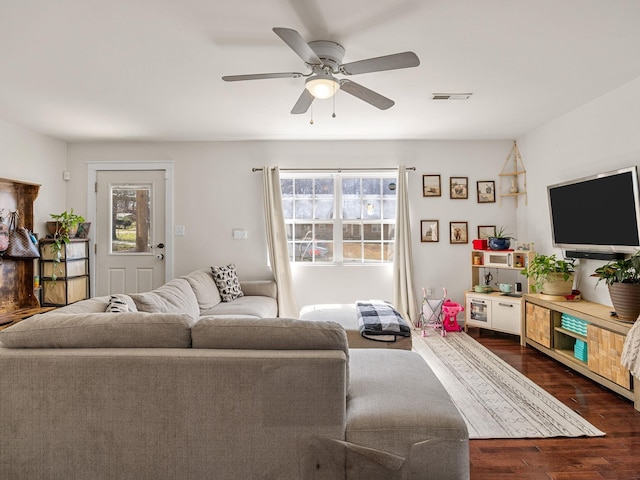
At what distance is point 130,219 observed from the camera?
515cm

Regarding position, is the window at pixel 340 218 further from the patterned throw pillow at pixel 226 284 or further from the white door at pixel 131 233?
the white door at pixel 131 233

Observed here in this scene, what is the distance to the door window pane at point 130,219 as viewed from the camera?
202 inches

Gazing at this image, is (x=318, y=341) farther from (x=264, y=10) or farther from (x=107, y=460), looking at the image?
(x=264, y=10)

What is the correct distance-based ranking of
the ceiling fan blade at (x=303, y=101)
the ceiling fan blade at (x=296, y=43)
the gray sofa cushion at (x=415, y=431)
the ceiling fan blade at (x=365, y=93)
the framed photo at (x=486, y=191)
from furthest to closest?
the framed photo at (x=486, y=191)
the ceiling fan blade at (x=303, y=101)
the ceiling fan blade at (x=365, y=93)
the ceiling fan blade at (x=296, y=43)
the gray sofa cushion at (x=415, y=431)

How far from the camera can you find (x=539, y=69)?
9.68 ft

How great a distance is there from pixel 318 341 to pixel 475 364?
8.07ft

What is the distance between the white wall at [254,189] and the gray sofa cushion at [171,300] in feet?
4.46

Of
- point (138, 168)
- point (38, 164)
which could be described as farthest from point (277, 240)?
point (38, 164)

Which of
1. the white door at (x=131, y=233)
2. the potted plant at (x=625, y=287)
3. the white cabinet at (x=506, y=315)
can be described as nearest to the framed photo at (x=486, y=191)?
the white cabinet at (x=506, y=315)

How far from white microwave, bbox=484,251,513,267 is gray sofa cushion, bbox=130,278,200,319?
3.41 meters

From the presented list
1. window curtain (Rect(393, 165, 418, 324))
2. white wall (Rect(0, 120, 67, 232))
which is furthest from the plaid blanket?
white wall (Rect(0, 120, 67, 232))

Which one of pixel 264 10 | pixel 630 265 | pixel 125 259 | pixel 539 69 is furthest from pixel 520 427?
pixel 125 259

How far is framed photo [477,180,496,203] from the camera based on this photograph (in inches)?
201

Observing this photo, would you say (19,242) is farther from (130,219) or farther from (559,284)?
(559,284)
